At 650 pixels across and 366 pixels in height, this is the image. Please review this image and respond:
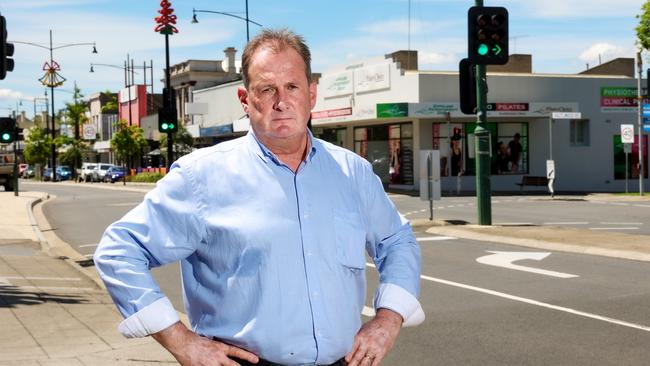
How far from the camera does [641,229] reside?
19.3 meters

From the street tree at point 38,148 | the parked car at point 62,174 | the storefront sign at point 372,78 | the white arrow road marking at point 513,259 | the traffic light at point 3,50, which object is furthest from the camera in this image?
the street tree at point 38,148

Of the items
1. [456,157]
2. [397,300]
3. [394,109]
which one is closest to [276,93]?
[397,300]

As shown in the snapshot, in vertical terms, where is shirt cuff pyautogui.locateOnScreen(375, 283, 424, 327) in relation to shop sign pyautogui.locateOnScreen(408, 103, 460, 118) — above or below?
below

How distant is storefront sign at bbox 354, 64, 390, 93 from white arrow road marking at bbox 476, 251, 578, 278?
1169 inches

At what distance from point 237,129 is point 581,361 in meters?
49.1

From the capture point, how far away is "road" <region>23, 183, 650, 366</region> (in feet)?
24.2

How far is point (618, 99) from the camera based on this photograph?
4528cm

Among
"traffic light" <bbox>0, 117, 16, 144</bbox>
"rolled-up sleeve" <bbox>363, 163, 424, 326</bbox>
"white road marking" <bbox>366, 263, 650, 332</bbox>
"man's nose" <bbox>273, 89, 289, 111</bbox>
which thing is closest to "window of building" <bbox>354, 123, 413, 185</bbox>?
"traffic light" <bbox>0, 117, 16, 144</bbox>

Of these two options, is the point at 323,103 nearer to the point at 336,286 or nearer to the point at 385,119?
the point at 385,119

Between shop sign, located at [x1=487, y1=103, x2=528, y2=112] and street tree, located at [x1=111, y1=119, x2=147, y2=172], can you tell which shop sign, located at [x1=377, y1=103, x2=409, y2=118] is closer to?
shop sign, located at [x1=487, y1=103, x2=528, y2=112]

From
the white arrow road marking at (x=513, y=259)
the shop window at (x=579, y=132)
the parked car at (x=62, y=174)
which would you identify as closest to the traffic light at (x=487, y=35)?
the white arrow road marking at (x=513, y=259)

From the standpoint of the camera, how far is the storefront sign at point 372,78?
143ft

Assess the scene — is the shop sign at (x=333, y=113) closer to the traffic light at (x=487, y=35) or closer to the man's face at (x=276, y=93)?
the traffic light at (x=487, y=35)

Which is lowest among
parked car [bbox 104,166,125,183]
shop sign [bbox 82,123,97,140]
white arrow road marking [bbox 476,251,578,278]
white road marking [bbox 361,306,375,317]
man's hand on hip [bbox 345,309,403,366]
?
white road marking [bbox 361,306,375,317]
